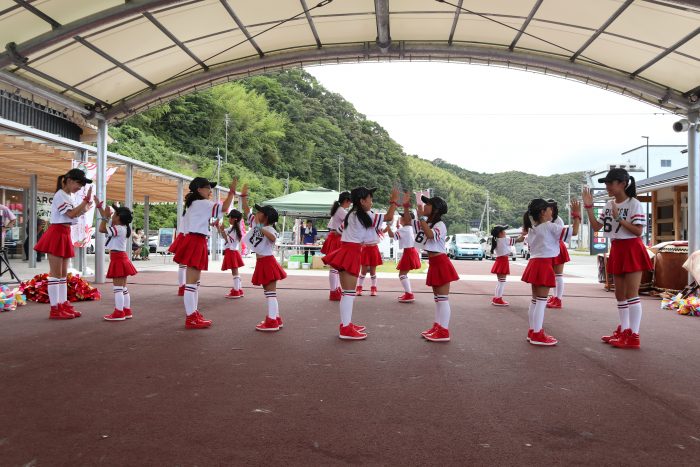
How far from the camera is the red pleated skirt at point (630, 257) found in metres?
5.41

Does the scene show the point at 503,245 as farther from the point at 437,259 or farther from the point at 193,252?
the point at 193,252

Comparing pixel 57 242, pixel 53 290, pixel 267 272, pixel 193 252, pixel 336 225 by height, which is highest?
pixel 336 225

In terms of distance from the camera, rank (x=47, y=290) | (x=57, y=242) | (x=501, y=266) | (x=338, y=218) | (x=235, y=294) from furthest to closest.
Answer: (x=235, y=294)
(x=501, y=266)
(x=338, y=218)
(x=47, y=290)
(x=57, y=242)

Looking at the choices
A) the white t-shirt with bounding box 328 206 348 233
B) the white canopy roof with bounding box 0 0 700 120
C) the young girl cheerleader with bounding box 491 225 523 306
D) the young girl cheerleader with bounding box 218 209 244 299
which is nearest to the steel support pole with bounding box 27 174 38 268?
the white canopy roof with bounding box 0 0 700 120

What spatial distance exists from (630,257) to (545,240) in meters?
0.92

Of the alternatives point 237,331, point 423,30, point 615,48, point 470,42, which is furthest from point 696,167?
point 237,331

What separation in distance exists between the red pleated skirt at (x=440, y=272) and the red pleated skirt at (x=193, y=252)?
278 cm

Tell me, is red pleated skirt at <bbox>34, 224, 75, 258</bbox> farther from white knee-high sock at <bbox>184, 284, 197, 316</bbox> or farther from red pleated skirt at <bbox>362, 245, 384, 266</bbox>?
red pleated skirt at <bbox>362, 245, 384, 266</bbox>

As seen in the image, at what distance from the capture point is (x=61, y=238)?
6.63 m

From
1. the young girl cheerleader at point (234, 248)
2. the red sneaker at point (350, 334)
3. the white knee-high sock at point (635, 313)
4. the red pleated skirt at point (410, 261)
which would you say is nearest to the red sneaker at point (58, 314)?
the young girl cheerleader at point (234, 248)

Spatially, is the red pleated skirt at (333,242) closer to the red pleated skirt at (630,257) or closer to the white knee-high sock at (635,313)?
the red pleated skirt at (630,257)

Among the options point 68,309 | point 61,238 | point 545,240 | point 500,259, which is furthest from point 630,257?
point 68,309

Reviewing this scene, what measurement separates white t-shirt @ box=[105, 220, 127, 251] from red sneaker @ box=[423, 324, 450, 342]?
445cm

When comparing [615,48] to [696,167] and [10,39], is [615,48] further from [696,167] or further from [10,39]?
[10,39]
